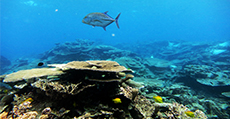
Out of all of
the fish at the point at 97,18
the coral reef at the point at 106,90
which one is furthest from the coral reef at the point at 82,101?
the fish at the point at 97,18

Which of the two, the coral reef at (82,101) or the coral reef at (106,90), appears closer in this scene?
the coral reef at (82,101)

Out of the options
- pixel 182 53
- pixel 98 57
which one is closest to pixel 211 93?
pixel 98 57

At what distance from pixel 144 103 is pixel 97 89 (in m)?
1.33

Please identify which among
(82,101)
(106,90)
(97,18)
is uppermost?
(97,18)

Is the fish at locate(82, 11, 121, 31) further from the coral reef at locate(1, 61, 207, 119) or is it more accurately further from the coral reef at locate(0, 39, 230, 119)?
the coral reef at locate(1, 61, 207, 119)

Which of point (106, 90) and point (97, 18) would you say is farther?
point (97, 18)

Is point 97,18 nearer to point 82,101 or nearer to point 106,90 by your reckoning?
point 106,90

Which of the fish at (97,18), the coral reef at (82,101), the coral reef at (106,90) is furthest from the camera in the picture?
the fish at (97,18)

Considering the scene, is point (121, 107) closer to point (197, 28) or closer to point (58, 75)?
point (58, 75)

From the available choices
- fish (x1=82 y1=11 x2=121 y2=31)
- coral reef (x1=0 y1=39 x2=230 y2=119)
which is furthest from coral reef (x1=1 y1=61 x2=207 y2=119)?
fish (x1=82 y1=11 x2=121 y2=31)

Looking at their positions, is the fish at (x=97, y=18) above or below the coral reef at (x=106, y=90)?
above

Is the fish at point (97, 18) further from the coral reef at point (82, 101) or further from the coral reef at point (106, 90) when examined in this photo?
the coral reef at point (82, 101)

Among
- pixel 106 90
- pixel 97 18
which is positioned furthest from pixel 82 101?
pixel 97 18

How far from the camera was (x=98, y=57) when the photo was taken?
11.7 meters
